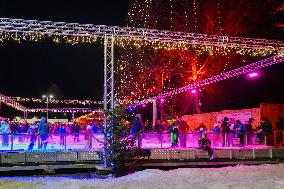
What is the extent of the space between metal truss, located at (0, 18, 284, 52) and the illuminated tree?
453 inches

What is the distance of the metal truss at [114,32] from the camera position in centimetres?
1745

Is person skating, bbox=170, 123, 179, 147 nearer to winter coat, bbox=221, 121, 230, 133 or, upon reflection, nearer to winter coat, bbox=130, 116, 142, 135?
winter coat, bbox=130, 116, 142, 135

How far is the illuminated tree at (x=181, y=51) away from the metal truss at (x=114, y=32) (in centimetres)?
1151

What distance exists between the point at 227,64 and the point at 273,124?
11.1 meters

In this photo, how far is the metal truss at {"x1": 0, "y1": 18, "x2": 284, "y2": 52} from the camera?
1745 cm

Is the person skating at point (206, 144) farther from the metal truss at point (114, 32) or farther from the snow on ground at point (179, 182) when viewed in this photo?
the metal truss at point (114, 32)

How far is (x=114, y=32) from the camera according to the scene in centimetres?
1842

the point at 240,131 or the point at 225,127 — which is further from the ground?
the point at 225,127

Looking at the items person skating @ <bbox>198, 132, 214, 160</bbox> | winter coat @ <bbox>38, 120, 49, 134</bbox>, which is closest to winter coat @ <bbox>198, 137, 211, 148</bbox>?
person skating @ <bbox>198, 132, 214, 160</bbox>

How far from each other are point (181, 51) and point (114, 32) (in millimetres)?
18570

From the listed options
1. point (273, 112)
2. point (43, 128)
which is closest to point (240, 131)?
point (273, 112)

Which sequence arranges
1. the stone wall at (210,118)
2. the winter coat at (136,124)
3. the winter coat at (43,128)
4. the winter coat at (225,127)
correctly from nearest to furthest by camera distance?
the winter coat at (43,128) → the winter coat at (136,124) → the winter coat at (225,127) → the stone wall at (210,118)

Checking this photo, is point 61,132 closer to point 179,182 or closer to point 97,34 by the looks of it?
point 97,34

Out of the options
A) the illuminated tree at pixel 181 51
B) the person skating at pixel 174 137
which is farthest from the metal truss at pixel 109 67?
the illuminated tree at pixel 181 51
